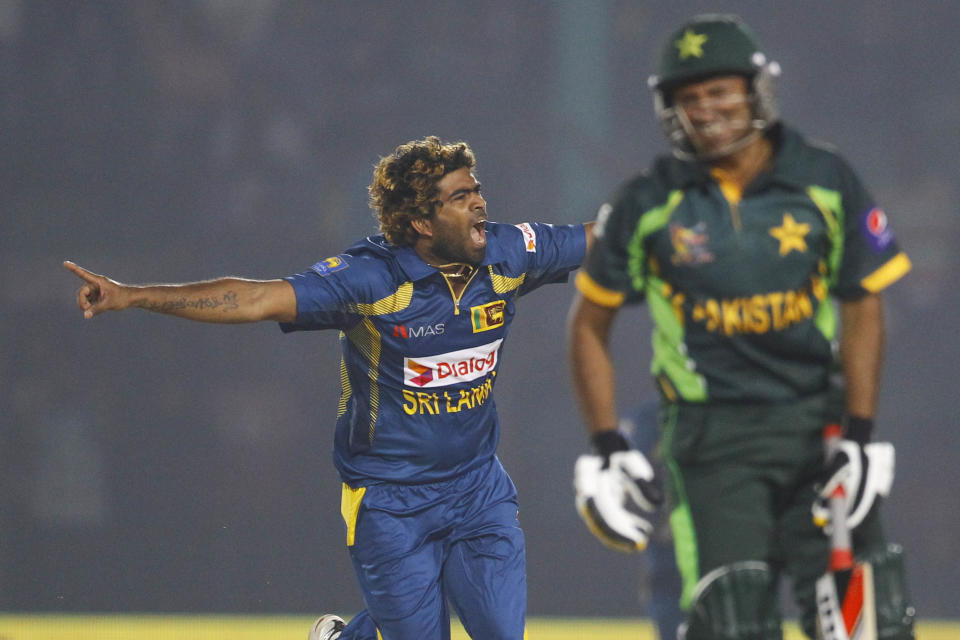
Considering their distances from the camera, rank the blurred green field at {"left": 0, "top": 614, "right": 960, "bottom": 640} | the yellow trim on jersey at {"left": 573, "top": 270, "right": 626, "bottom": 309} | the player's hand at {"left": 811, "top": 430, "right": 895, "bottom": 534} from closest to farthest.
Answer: the player's hand at {"left": 811, "top": 430, "right": 895, "bottom": 534}
the yellow trim on jersey at {"left": 573, "top": 270, "right": 626, "bottom": 309}
the blurred green field at {"left": 0, "top": 614, "right": 960, "bottom": 640}

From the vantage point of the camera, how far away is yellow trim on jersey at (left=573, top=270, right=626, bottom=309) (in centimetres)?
245

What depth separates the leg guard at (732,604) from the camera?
2.34 metres

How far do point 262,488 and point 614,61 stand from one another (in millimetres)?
2322

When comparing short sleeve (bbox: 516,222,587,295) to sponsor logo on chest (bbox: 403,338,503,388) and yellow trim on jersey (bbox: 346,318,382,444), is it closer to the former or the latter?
sponsor logo on chest (bbox: 403,338,503,388)

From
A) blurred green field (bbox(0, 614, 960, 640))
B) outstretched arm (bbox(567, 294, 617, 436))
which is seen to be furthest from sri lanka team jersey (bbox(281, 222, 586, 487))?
blurred green field (bbox(0, 614, 960, 640))

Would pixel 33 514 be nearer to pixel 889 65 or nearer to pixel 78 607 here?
pixel 78 607

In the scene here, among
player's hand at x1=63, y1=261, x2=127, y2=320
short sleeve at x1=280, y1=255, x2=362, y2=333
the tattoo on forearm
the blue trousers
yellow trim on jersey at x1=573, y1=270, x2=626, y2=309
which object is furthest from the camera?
the blue trousers

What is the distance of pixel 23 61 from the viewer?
5.63 m

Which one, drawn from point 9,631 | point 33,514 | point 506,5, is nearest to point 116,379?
point 33,514

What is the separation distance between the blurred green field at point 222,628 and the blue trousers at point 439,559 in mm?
1763

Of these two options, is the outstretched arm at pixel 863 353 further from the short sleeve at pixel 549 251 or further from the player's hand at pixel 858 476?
the short sleeve at pixel 549 251

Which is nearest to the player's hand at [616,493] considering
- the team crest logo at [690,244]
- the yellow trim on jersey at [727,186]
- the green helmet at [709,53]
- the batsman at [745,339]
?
the batsman at [745,339]

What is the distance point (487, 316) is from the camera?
11.1 feet

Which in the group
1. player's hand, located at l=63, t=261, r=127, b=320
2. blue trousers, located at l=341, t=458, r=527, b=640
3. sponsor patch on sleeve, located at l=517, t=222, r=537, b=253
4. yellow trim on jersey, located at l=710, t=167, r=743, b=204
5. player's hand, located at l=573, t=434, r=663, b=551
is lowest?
blue trousers, located at l=341, t=458, r=527, b=640
